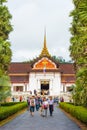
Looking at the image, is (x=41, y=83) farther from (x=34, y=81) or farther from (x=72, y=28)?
(x=72, y=28)

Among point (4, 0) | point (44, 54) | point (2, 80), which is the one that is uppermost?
point (44, 54)

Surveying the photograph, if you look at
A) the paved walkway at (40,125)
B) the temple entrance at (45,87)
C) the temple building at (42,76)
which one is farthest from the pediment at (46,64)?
the paved walkway at (40,125)

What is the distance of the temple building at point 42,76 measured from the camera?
85188 millimetres

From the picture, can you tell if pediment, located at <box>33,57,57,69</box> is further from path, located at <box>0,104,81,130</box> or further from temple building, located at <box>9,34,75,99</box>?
path, located at <box>0,104,81,130</box>

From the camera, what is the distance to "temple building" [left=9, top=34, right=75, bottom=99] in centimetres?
8519

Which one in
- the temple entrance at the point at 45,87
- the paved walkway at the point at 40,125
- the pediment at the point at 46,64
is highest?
the pediment at the point at 46,64

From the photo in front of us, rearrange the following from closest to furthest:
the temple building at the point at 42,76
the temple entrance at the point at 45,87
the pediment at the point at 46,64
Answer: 1. the temple building at the point at 42,76
2. the pediment at the point at 46,64
3. the temple entrance at the point at 45,87

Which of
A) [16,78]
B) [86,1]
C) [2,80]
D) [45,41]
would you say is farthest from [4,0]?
[45,41]

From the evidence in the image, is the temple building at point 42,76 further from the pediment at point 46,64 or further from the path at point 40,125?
the path at point 40,125

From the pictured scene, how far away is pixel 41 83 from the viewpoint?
88.3 metres

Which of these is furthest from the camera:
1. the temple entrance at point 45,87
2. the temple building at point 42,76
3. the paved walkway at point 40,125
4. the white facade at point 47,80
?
the white facade at point 47,80

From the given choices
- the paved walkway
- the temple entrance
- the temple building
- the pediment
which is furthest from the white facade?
the paved walkway

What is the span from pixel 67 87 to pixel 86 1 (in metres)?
69.8

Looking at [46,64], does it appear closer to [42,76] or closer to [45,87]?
[42,76]
